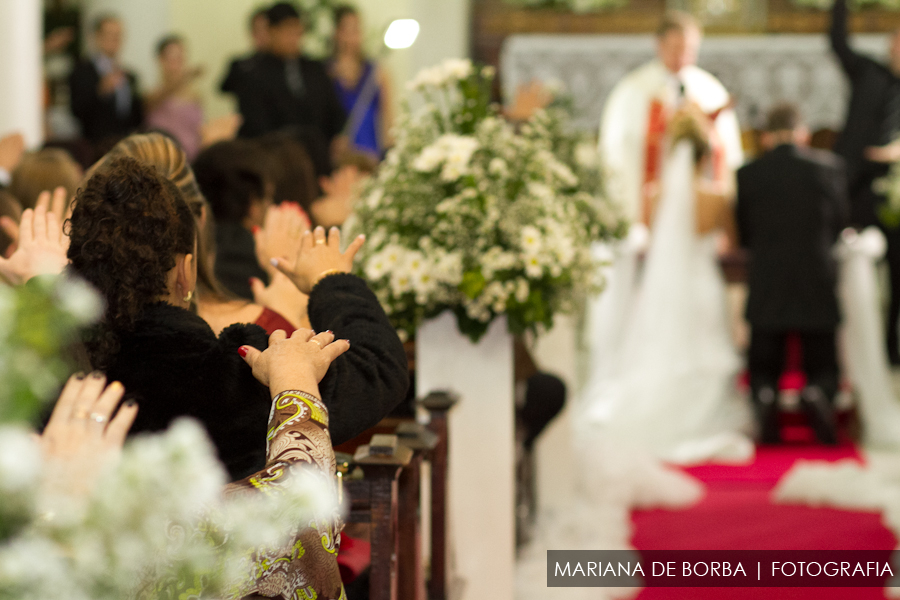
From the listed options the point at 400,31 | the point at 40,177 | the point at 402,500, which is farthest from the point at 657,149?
the point at 402,500

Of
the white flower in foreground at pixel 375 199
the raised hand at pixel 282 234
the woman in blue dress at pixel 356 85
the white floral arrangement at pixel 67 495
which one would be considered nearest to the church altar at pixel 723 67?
the woman in blue dress at pixel 356 85

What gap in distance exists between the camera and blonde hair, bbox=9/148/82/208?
2.97 meters

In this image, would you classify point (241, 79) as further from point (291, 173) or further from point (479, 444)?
point (479, 444)

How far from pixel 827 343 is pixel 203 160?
3.75 m

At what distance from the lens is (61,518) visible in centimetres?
73

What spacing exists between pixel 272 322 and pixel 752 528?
8.36 ft

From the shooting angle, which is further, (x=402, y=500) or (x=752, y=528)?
(x=752, y=528)

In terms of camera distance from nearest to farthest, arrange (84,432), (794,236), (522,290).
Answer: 1. (84,432)
2. (522,290)
3. (794,236)

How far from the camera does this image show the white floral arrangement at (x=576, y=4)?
8.98 m

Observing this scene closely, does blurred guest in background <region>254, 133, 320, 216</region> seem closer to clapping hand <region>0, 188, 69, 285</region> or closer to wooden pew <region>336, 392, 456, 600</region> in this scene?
wooden pew <region>336, 392, 456, 600</region>

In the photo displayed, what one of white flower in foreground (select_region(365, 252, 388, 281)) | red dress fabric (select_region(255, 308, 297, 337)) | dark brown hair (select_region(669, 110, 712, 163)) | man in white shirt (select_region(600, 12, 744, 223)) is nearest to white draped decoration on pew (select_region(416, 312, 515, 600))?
white flower in foreground (select_region(365, 252, 388, 281))

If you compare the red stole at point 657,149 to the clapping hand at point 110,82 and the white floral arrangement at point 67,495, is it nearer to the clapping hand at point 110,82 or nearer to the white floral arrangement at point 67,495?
the clapping hand at point 110,82

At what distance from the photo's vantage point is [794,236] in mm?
5332

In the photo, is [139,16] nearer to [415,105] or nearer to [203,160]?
[415,105]
